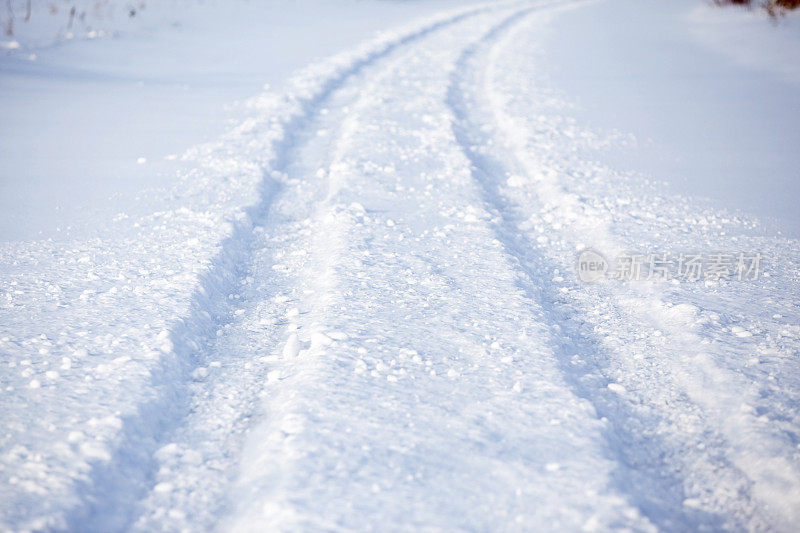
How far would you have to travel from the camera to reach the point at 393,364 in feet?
8.00

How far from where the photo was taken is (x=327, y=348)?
2512 mm

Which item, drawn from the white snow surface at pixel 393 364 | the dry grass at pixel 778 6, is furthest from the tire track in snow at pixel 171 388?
the dry grass at pixel 778 6

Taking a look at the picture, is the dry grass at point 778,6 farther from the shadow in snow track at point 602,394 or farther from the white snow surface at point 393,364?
the shadow in snow track at point 602,394

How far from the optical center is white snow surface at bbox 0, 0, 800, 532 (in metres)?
1.85

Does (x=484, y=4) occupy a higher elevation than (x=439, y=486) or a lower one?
higher

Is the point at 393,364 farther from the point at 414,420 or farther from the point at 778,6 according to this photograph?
the point at 778,6

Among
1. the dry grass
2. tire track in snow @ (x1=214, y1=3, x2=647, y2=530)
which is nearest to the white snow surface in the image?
tire track in snow @ (x1=214, y1=3, x2=647, y2=530)

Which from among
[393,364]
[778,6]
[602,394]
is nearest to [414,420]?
[393,364]

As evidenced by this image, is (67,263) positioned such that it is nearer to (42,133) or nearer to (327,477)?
(327,477)

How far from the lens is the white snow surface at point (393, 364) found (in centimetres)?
185

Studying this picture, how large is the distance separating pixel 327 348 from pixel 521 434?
3.10 ft

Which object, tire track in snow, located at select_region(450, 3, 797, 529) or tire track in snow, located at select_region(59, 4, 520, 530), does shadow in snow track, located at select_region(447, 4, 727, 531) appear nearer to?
tire track in snow, located at select_region(450, 3, 797, 529)

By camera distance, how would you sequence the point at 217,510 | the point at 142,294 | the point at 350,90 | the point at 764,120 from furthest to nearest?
the point at 350,90 → the point at 764,120 → the point at 142,294 → the point at 217,510

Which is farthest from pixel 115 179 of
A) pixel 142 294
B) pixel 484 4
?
pixel 484 4
